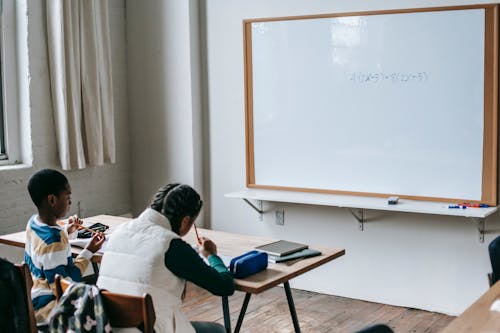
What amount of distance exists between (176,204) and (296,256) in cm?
66

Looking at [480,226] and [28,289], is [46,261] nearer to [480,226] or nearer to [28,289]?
[28,289]

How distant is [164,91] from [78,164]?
2.93ft

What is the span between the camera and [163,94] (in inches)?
207

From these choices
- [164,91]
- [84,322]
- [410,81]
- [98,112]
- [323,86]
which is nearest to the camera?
[84,322]

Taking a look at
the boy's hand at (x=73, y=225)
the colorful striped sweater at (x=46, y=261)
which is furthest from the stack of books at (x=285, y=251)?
the boy's hand at (x=73, y=225)

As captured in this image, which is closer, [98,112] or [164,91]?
[98,112]

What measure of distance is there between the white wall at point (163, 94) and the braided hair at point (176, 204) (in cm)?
254

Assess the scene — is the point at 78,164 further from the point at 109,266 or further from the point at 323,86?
the point at 109,266

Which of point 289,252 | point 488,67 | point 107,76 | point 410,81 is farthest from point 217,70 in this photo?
point 289,252

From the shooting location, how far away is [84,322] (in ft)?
7.34

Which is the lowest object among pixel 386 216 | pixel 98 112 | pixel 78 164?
pixel 386 216

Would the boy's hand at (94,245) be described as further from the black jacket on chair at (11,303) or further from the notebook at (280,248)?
the notebook at (280,248)

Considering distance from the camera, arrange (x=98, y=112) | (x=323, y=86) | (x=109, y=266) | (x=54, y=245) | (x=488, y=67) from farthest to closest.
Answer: (x=98, y=112) → (x=323, y=86) → (x=488, y=67) → (x=54, y=245) → (x=109, y=266)

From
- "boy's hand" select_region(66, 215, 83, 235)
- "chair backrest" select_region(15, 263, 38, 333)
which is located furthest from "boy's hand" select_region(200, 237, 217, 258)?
"boy's hand" select_region(66, 215, 83, 235)
